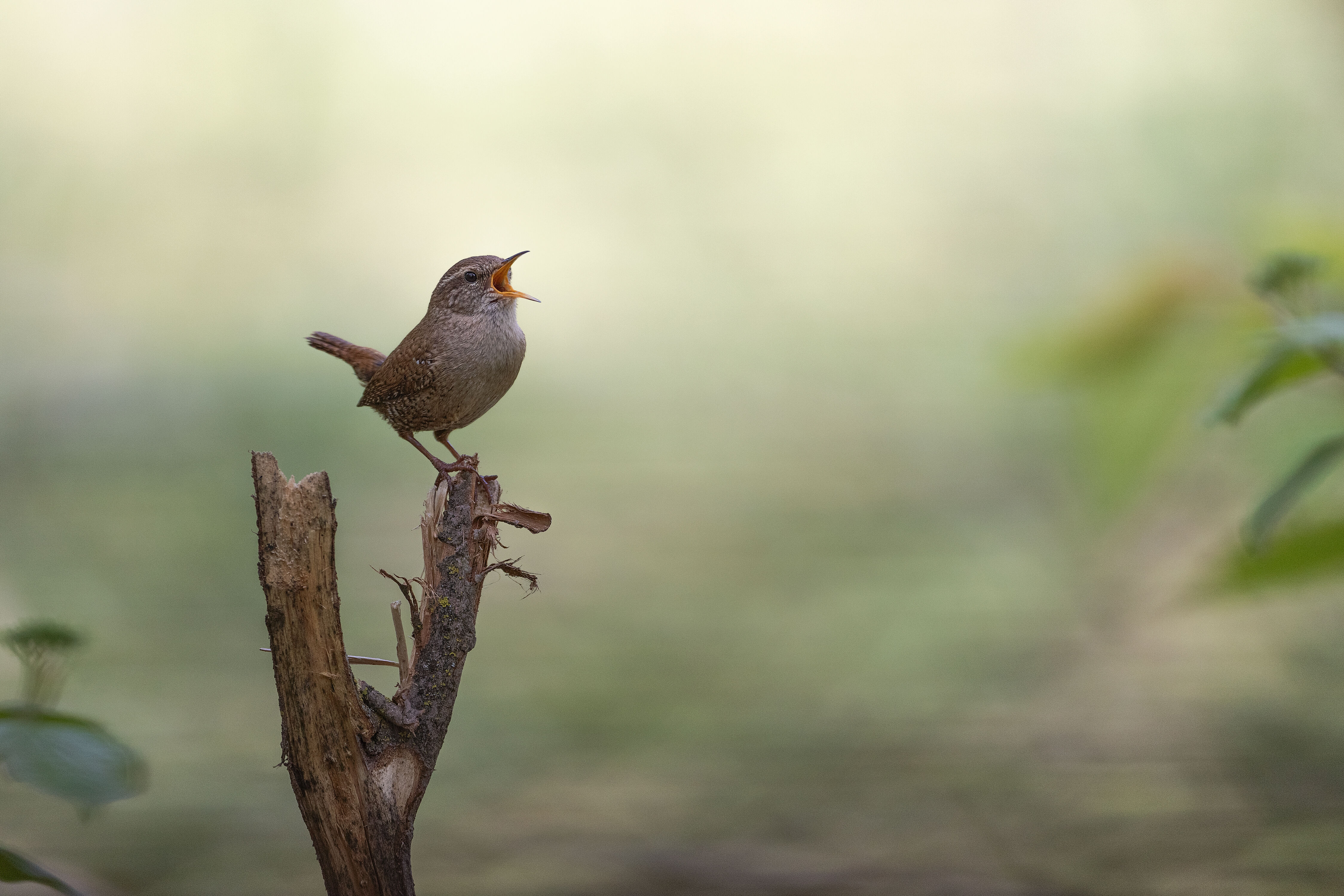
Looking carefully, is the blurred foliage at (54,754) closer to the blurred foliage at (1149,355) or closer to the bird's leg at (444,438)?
the bird's leg at (444,438)

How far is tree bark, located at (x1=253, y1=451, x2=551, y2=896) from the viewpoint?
185 cm

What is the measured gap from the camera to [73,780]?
1525 millimetres

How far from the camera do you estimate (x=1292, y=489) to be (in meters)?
1.93

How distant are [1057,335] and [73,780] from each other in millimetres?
2392

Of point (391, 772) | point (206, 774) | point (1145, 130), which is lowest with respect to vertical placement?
point (391, 772)

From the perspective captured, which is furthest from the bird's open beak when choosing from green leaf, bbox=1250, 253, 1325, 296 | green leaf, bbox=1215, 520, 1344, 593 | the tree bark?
green leaf, bbox=1215, 520, 1344, 593

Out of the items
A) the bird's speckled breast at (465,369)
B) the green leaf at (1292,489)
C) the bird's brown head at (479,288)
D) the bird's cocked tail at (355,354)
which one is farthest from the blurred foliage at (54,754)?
the green leaf at (1292,489)

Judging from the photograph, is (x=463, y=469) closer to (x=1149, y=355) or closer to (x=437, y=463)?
(x=437, y=463)

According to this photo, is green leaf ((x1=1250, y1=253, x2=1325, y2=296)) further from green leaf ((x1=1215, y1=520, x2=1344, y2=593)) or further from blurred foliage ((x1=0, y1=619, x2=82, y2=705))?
blurred foliage ((x1=0, y1=619, x2=82, y2=705))

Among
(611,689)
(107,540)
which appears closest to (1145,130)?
(611,689)

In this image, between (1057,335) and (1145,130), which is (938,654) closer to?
(1057,335)

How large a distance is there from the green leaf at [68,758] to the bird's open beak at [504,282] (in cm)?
141

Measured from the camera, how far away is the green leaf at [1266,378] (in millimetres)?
1924

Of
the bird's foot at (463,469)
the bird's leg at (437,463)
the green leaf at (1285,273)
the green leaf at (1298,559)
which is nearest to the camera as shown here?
the green leaf at (1285,273)
